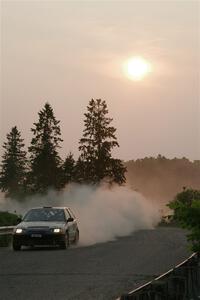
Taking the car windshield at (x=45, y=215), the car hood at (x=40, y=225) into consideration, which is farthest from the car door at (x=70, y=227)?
the car hood at (x=40, y=225)

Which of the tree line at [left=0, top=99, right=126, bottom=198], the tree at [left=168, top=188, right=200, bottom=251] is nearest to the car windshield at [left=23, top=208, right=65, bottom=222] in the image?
the tree at [left=168, top=188, right=200, bottom=251]

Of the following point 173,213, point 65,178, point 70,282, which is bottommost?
point 70,282

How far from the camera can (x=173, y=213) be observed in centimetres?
892

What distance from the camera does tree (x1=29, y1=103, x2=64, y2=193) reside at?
108 metres

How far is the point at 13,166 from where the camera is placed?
412 ft

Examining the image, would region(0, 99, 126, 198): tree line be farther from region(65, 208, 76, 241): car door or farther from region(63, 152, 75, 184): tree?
region(65, 208, 76, 241): car door

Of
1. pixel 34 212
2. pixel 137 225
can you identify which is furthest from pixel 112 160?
pixel 34 212

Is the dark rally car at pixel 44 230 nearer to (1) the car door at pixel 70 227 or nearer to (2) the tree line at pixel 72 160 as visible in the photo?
(1) the car door at pixel 70 227

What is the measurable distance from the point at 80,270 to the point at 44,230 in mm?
8300

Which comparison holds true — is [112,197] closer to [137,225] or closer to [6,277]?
[137,225]

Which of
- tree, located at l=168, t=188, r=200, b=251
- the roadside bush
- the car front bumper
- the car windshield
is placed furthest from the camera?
the roadside bush

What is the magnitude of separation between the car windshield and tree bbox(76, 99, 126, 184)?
82.4 m

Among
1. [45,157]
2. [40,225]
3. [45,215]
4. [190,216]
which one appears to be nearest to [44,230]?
[40,225]

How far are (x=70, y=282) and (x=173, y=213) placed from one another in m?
8.00
